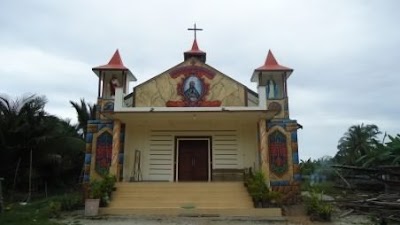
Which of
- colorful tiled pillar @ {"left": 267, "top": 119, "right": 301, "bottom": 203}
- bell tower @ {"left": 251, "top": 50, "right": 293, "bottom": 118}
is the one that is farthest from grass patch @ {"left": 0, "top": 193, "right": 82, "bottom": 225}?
bell tower @ {"left": 251, "top": 50, "right": 293, "bottom": 118}

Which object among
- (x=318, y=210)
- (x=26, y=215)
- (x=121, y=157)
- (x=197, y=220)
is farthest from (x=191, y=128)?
(x=26, y=215)

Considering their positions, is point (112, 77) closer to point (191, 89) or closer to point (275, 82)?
point (191, 89)

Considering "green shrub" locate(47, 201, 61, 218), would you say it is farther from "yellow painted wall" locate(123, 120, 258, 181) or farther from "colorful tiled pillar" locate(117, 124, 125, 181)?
"yellow painted wall" locate(123, 120, 258, 181)

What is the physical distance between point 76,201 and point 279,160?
7305 millimetres

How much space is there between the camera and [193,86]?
16.2 meters

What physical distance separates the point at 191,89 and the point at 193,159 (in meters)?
2.88

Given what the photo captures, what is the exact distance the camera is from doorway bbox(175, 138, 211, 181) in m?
16.5

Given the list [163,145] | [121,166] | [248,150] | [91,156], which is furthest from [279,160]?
[91,156]

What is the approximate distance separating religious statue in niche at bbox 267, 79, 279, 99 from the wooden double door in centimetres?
310

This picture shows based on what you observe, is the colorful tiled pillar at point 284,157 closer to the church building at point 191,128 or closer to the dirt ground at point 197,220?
the church building at point 191,128

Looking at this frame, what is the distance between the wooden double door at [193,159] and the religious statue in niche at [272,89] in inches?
122

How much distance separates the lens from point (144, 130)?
1666 centimetres

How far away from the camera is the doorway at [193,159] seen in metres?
16.5

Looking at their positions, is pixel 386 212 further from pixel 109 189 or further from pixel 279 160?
pixel 109 189
